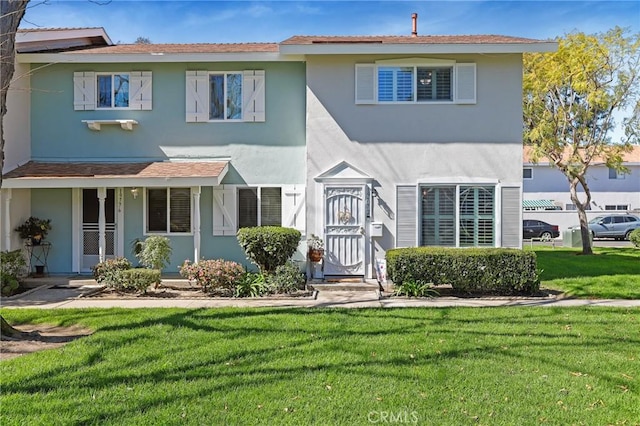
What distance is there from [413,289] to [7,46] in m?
8.04

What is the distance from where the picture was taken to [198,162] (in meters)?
11.9

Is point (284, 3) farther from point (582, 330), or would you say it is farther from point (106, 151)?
point (582, 330)

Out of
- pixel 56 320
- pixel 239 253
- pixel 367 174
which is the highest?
pixel 367 174

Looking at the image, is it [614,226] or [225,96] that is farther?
[614,226]

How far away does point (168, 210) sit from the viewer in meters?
12.0

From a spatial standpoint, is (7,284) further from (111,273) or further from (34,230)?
(34,230)

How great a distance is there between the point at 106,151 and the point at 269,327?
26.2ft

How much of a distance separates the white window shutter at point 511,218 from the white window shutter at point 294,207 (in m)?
4.89

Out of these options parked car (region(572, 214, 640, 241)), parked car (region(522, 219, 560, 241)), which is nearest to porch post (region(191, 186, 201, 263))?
parked car (region(522, 219, 560, 241))

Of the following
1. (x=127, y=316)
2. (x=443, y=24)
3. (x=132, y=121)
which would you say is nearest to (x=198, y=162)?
(x=132, y=121)

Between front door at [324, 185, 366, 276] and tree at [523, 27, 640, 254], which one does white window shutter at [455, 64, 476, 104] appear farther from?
tree at [523, 27, 640, 254]

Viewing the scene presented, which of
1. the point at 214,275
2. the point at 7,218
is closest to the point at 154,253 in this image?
the point at 214,275

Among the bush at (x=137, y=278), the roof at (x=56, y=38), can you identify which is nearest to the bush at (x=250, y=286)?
the bush at (x=137, y=278)

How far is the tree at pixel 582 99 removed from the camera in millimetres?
15508
